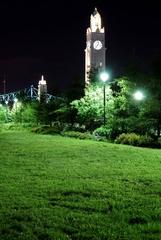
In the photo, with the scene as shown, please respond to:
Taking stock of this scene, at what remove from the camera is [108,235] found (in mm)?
7262

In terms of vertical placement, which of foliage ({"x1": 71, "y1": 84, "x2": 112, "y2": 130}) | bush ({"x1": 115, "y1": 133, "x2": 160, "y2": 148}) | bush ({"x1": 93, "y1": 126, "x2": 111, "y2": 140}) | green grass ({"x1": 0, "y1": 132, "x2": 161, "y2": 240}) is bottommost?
green grass ({"x1": 0, "y1": 132, "x2": 161, "y2": 240})

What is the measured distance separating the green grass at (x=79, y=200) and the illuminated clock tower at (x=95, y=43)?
12014 cm

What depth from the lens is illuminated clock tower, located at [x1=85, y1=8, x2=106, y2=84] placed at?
136 metres

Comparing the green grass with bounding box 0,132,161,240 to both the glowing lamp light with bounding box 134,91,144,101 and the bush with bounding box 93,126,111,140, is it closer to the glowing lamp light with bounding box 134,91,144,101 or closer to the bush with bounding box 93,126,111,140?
the glowing lamp light with bounding box 134,91,144,101

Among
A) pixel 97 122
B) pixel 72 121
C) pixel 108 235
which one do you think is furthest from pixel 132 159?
pixel 72 121

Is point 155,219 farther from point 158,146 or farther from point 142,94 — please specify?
point 142,94

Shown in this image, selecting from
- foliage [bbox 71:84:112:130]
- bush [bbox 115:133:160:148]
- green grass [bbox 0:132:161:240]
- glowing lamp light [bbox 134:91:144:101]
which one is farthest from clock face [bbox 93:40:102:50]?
green grass [bbox 0:132:161:240]

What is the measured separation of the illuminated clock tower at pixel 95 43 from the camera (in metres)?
136

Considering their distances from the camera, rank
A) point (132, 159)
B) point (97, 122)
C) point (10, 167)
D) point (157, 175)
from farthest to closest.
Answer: point (97, 122)
point (132, 159)
point (10, 167)
point (157, 175)

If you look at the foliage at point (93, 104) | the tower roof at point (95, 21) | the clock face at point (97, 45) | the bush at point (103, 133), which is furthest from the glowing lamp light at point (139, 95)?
the tower roof at point (95, 21)

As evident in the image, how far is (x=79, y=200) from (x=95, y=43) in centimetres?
13365

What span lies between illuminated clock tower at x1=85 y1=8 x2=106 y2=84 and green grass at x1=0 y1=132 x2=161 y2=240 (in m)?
120

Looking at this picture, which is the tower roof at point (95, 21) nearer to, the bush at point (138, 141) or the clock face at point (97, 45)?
the clock face at point (97, 45)

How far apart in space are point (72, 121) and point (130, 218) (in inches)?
1699
